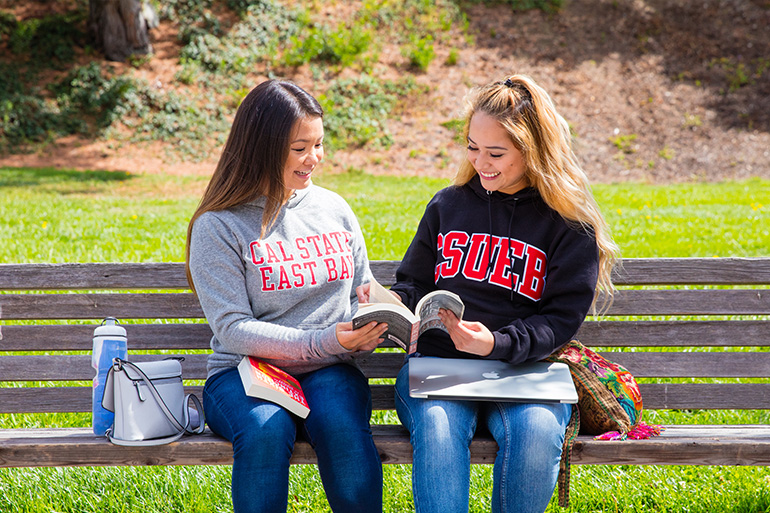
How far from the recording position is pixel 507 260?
2723mm

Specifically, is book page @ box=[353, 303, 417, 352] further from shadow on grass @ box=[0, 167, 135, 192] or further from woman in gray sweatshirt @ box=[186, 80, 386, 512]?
shadow on grass @ box=[0, 167, 135, 192]

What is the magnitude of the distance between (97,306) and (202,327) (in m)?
0.44

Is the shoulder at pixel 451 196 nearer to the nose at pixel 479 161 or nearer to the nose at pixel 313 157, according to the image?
the nose at pixel 479 161

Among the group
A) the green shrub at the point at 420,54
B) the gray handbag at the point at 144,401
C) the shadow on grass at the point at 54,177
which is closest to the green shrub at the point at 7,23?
the shadow on grass at the point at 54,177

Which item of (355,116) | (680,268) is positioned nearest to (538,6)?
(355,116)

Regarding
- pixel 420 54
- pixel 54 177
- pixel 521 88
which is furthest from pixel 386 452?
pixel 420 54

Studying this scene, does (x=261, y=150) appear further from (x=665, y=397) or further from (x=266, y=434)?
(x=665, y=397)

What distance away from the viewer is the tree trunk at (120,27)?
1551 cm

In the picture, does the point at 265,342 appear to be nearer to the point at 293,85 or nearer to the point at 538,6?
the point at 293,85

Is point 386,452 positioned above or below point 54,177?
below

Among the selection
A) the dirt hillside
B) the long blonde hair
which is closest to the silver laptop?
the long blonde hair

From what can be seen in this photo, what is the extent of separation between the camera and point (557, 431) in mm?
2373

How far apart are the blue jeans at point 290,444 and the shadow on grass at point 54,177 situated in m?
9.72

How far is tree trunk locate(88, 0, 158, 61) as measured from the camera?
1551cm
